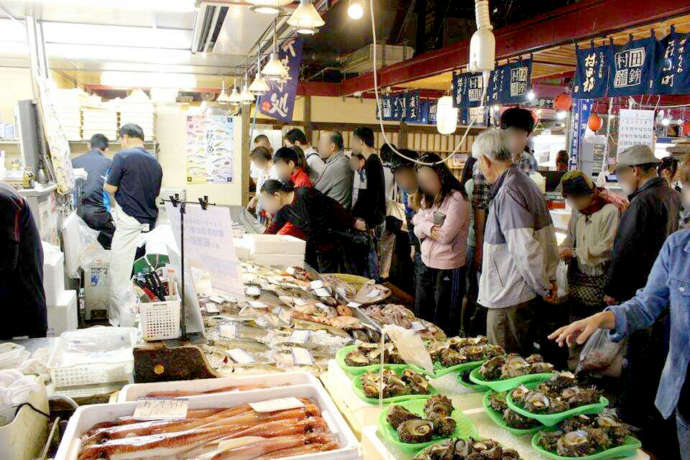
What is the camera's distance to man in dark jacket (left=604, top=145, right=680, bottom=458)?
15.1 ft

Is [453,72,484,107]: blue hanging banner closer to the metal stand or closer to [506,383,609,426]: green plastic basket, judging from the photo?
the metal stand

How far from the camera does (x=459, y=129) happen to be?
53.4ft

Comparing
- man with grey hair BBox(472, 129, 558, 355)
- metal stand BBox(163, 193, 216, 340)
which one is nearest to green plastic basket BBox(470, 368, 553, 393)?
metal stand BBox(163, 193, 216, 340)

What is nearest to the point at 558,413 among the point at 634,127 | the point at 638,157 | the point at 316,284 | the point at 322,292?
the point at 322,292

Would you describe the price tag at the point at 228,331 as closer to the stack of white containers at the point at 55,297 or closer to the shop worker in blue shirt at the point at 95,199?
the stack of white containers at the point at 55,297

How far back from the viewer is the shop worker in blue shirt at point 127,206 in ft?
22.7

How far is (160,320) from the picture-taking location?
2.90 meters

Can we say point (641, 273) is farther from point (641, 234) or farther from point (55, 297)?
point (55, 297)

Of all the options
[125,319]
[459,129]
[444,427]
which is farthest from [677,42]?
[459,129]

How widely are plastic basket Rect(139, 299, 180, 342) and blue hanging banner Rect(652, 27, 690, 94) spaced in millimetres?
5679

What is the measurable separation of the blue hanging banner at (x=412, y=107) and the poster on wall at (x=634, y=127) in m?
4.54

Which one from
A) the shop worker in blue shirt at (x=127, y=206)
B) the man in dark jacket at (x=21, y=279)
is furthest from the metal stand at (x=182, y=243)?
the shop worker in blue shirt at (x=127, y=206)

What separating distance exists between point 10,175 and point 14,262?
238cm

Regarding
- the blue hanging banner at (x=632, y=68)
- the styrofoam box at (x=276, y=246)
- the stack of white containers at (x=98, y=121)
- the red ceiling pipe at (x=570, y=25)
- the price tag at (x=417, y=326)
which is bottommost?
the price tag at (x=417, y=326)
